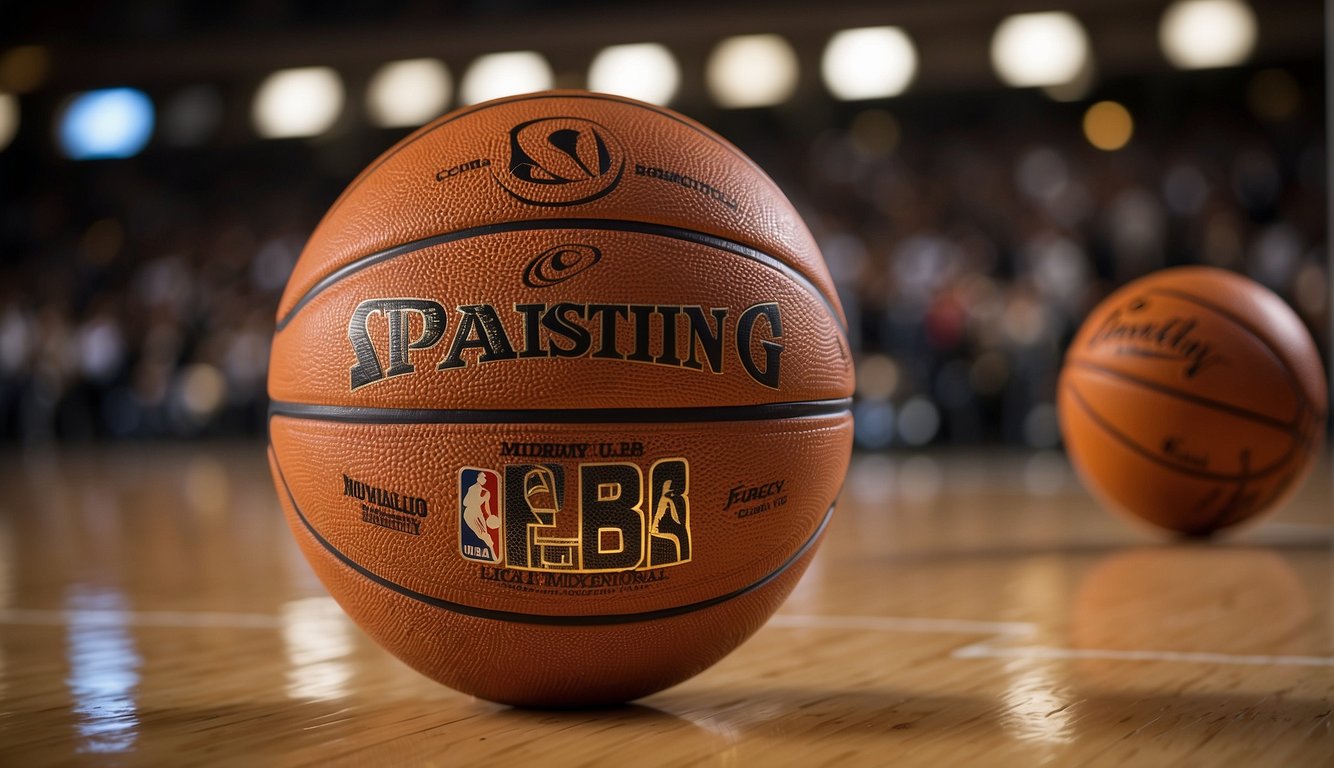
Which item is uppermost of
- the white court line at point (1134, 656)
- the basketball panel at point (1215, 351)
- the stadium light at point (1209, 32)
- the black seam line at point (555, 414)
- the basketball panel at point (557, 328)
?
the stadium light at point (1209, 32)

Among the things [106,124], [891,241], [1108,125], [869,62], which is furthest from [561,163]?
[106,124]

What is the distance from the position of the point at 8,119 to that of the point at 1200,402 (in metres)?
12.4

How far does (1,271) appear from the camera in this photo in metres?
13.1

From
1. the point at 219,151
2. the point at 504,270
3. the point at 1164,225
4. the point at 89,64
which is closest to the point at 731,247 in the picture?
the point at 504,270

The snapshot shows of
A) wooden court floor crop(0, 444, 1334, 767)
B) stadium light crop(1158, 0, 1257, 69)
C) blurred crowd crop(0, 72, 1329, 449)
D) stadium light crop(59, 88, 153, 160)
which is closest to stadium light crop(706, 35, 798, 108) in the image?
blurred crowd crop(0, 72, 1329, 449)

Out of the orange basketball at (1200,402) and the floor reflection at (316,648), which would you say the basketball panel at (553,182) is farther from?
the orange basketball at (1200,402)

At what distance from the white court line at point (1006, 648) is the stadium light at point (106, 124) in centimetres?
1154

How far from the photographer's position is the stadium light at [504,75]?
1103 centimetres

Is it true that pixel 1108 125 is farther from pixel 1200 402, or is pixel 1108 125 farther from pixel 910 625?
pixel 910 625

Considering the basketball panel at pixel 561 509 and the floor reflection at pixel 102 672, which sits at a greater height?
the basketball panel at pixel 561 509

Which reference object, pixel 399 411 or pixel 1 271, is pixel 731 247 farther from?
pixel 1 271

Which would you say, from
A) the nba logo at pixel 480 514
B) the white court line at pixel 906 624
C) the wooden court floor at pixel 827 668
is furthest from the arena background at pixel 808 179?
the nba logo at pixel 480 514

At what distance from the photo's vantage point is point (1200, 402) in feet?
10.9

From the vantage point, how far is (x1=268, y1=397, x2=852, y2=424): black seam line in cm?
156
